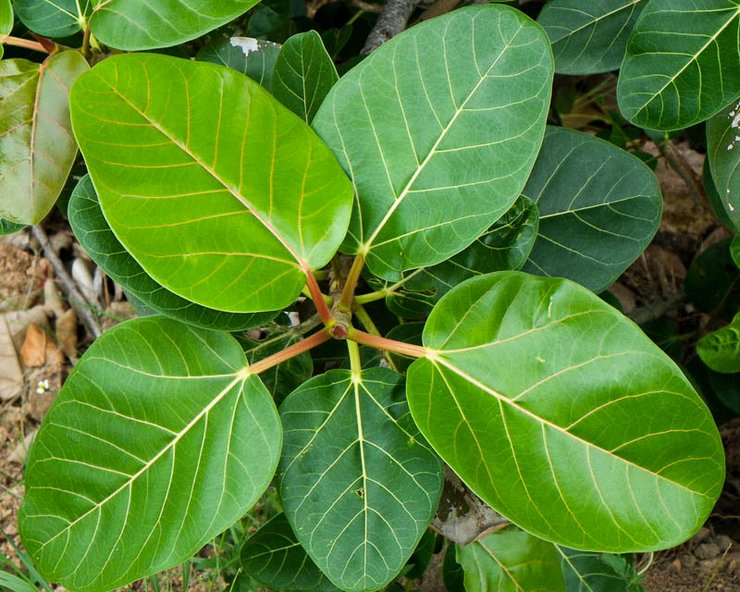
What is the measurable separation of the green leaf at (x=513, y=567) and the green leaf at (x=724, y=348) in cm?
43

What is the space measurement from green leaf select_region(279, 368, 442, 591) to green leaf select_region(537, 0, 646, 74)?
0.57 meters

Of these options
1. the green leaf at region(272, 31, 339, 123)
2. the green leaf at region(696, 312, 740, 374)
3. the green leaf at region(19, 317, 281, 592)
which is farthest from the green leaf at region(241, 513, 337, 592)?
the green leaf at region(696, 312, 740, 374)

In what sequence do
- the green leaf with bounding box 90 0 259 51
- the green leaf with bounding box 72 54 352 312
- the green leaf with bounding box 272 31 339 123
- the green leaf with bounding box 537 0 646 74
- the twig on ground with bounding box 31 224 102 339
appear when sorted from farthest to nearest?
the twig on ground with bounding box 31 224 102 339 < the green leaf with bounding box 537 0 646 74 < the green leaf with bounding box 272 31 339 123 < the green leaf with bounding box 90 0 259 51 < the green leaf with bounding box 72 54 352 312

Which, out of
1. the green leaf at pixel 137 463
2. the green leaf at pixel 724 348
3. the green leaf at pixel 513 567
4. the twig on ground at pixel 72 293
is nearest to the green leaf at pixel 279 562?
the green leaf at pixel 513 567

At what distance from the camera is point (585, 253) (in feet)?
3.20

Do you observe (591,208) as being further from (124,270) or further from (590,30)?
(124,270)

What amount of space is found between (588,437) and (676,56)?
1.62 feet

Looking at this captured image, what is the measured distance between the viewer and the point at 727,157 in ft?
3.25

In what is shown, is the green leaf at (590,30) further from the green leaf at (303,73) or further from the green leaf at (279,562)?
the green leaf at (279,562)

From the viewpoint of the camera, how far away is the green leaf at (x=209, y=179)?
0.68 meters

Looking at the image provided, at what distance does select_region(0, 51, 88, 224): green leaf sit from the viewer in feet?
2.95

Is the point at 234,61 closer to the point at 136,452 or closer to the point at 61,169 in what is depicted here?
the point at 61,169

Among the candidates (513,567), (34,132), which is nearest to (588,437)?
(513,567)

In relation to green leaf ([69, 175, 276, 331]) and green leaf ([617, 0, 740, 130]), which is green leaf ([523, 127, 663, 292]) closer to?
green leaf ([617, 0, 740, 130])
